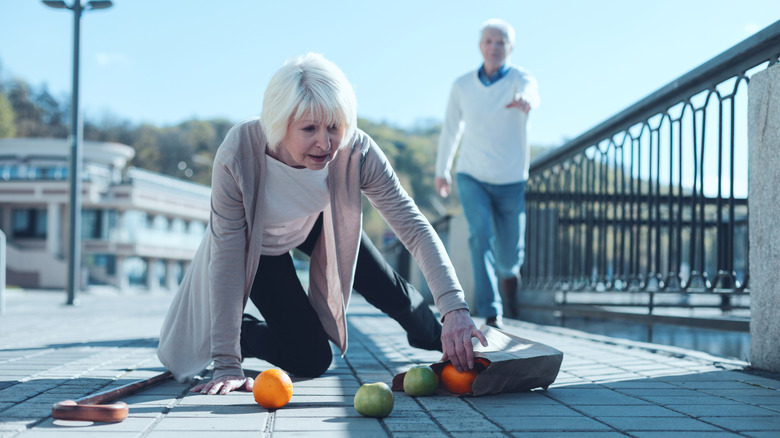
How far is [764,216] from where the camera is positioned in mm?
3912

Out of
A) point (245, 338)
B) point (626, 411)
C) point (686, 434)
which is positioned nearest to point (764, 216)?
point (626, 411)

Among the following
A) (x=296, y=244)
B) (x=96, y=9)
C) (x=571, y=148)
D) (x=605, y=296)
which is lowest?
(x=605, y=296)

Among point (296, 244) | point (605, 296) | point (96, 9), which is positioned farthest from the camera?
point (96, 9)

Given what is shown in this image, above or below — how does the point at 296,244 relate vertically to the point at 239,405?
above

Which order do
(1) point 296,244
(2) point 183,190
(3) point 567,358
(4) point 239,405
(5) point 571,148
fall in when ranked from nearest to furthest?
1. (4) point 239,405
2. (1) point 296,244
3. (3) point 567,358
4. (5) point 571,148
5. (2) point 183,190

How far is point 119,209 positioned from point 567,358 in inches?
1918

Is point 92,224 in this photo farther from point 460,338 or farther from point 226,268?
point 460,338

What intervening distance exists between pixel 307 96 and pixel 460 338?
1.16m

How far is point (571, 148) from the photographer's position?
760 centimetres

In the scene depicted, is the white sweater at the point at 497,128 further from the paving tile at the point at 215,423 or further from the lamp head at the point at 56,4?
the lamp head at the point at 56,4

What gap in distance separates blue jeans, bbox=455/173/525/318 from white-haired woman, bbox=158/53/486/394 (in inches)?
72.3

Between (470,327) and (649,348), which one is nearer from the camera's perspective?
(470,327)

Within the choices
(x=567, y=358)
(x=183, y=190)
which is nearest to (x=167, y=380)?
(x=567, y=358)

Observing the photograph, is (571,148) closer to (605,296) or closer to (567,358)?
(567,358)
